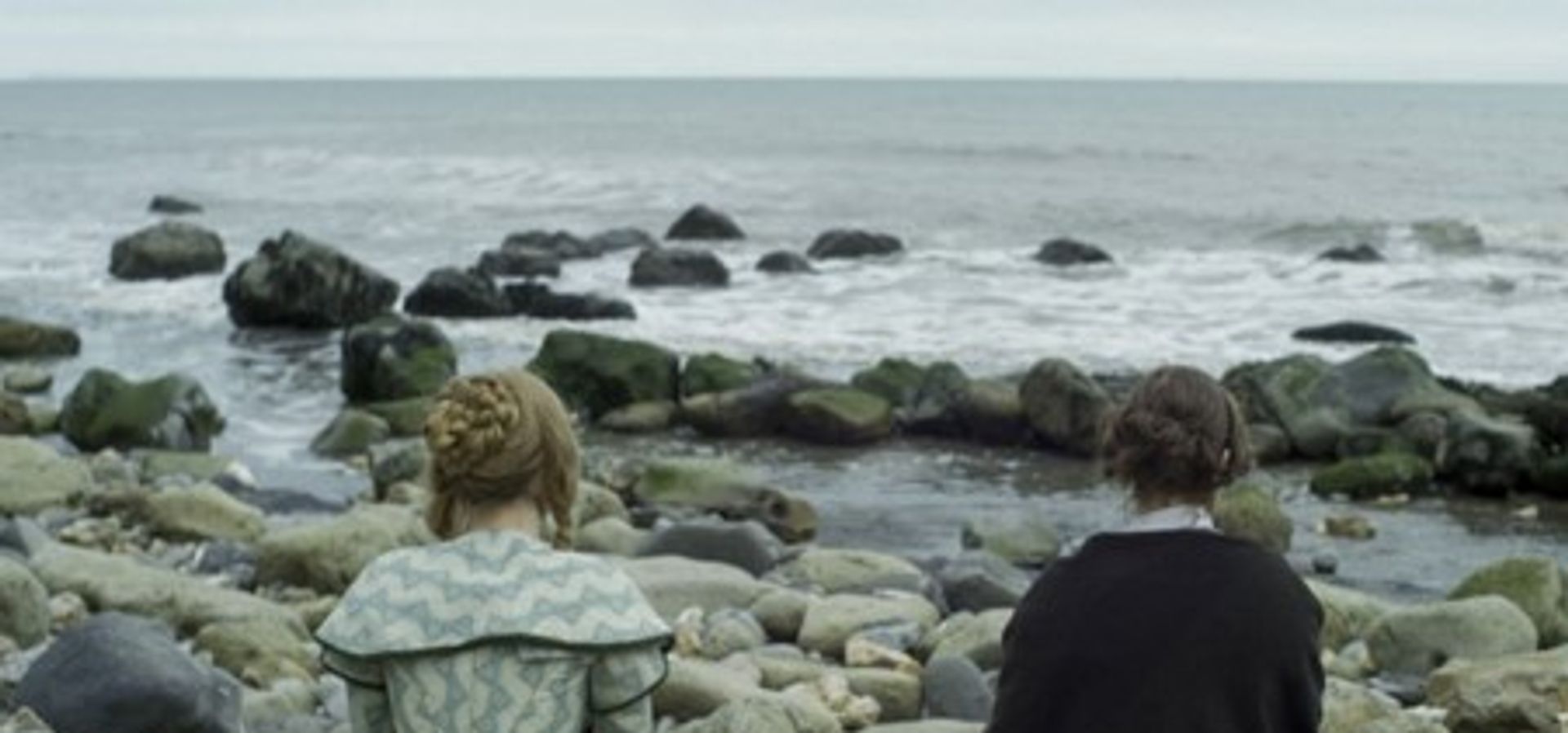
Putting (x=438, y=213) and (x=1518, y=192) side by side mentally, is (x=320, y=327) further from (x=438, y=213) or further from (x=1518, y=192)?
(x=1518, y=192)

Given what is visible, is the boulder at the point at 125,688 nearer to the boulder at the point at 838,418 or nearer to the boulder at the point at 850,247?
the boulder at the point at 838,418

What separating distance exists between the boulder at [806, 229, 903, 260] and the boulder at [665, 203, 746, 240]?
4.78 m

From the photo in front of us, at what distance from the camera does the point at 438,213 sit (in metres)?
55.4

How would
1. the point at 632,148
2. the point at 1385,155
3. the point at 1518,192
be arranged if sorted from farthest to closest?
the point at 632,148 → the point at 1385,155 → the point at 1518,192

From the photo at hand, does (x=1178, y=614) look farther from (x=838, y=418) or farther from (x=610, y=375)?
(x=610, y=375)

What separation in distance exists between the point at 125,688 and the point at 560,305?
23.0 meters

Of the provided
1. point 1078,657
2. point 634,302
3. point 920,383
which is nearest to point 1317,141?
point 634,302

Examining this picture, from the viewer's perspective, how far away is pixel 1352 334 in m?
28.6

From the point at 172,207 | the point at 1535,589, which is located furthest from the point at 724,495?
the point at 172,207

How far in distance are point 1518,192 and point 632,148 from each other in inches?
1751

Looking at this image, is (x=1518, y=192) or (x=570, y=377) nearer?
(x=570, y=377)

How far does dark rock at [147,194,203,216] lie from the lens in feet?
180

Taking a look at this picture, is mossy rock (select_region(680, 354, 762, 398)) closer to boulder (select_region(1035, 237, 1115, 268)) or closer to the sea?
the sea

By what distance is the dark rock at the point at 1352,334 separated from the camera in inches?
1109
